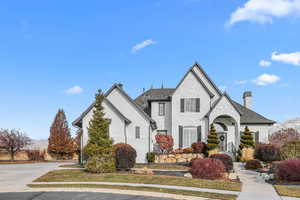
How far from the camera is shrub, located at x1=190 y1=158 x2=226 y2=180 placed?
48.6 ft

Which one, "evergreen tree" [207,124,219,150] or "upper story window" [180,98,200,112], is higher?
"upper story window" [180,98,200,112]

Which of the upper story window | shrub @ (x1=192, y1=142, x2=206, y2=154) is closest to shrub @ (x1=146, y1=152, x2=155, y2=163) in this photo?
shrub @ (x1=192, y1=142, x2=206, y2=154)

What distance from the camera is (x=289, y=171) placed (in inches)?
542

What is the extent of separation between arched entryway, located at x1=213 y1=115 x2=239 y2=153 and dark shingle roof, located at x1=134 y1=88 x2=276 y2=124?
1559mm

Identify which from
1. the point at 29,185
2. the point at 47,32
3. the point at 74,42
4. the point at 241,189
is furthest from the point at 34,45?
the point at 241,189

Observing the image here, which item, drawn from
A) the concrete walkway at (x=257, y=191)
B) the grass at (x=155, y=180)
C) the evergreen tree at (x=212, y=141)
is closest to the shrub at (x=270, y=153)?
the evergreen tree at (x=212, y=141)

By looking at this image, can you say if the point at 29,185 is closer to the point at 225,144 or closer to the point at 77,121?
the point at 77,121

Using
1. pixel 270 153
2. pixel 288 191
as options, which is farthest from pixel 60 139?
pixel 288 191

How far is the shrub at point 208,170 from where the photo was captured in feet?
48.6

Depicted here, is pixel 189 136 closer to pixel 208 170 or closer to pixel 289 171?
pixel 208 170

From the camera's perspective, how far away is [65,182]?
560 inches

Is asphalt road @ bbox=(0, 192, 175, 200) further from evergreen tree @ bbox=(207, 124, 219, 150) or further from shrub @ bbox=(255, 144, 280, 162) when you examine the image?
evergreen tree @ bbox=(207, 124, 219, 150)

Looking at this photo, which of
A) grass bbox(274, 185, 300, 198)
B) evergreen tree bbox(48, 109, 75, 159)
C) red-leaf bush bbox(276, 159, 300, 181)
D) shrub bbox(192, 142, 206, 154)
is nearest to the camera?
grass bbox(274, 185, 300, 198)

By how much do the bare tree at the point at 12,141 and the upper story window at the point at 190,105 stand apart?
22.5m
